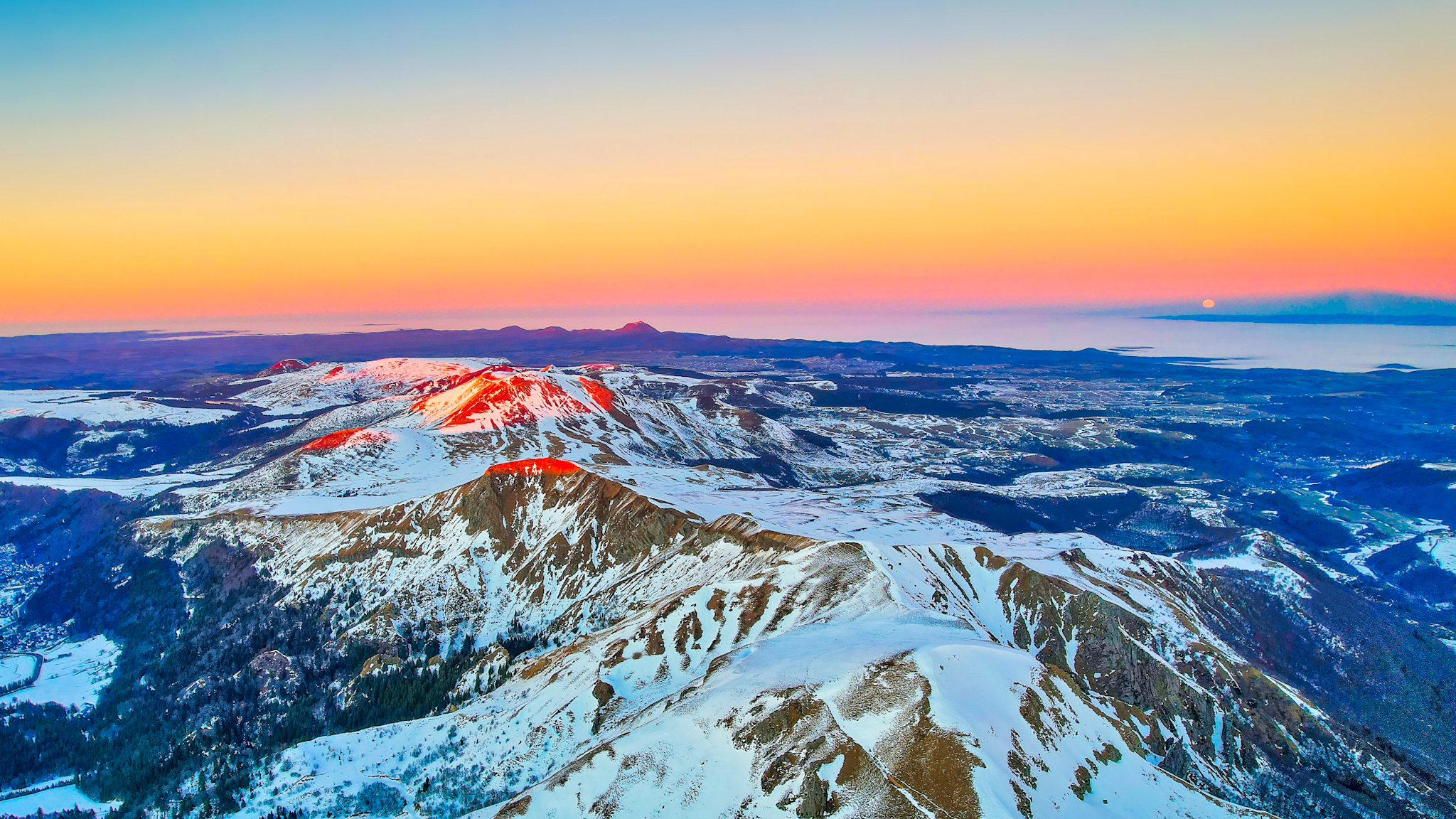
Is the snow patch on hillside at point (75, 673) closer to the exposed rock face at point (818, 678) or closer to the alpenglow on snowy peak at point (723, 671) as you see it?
the alpenglow on snowy peak at point (723, 671)

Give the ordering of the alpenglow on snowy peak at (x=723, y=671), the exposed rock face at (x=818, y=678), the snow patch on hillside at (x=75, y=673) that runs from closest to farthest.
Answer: the exposed rock face at (x=818, y=678)
the alpenglow on snowy peak at (x=723, y=671)
the snow patch on hillside at (x=75, y=673)

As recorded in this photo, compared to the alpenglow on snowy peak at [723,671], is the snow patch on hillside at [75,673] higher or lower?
lower

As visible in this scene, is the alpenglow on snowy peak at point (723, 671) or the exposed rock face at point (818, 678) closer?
the exposed rock face at point (818, 678)

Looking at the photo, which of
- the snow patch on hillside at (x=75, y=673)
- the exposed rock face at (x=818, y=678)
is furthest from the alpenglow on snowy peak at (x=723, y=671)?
the snow patch on hillside at (x=75, y=673)

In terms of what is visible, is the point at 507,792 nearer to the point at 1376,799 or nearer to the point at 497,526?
the point at 497,526

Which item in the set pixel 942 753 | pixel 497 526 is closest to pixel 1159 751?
pixel 942 753

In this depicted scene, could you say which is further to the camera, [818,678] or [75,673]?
[75,673]

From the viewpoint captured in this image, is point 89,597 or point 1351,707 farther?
point 89,597

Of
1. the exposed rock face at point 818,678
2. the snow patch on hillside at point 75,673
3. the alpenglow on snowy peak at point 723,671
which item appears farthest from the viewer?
the snow patch on hillside at point 75,673

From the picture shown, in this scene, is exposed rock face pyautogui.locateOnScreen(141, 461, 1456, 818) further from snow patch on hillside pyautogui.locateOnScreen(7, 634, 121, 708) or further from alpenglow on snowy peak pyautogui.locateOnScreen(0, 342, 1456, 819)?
snow patch on hillside pyautogui.locateOnScreen(7, 634, 121, 708)

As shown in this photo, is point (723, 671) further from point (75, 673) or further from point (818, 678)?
point (75, 673)

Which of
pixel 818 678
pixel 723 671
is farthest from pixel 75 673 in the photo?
pixel 818 678
